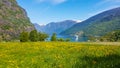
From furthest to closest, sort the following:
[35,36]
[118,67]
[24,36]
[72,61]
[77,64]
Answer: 1. [35,36]
2. [24,36]
3. [72,61]
4. [77,64]
5. [118,67]

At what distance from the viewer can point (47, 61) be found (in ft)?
49.0

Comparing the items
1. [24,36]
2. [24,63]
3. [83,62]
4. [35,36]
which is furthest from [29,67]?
[35,36]

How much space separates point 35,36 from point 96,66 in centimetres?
14212

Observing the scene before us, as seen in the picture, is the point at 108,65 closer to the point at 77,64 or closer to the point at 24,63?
the point at 77,64

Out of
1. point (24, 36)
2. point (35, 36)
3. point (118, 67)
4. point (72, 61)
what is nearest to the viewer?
point (118, 67)

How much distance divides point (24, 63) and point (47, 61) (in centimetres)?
151

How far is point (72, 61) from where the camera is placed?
48.3ft

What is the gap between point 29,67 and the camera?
1327 cm

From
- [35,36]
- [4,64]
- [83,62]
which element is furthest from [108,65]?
[35,36]

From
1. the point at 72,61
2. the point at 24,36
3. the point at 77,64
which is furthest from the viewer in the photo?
the point at 24,36

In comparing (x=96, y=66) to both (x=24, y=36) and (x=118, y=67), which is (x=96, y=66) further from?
(x=24, y=36)

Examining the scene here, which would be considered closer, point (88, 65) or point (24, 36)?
point (88, 65)

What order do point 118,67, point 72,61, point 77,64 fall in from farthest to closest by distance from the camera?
point 72,61 → point 77,64 → point 118,67

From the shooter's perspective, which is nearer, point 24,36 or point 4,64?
point 4,64
